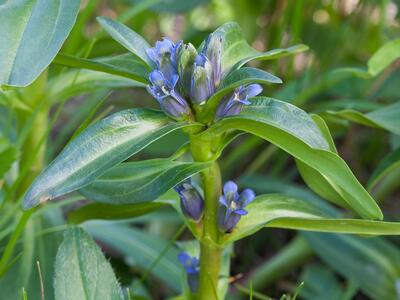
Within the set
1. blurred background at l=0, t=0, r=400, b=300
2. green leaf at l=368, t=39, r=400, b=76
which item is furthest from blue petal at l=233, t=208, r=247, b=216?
green leaf at l=368, t=39, r=400, b=76

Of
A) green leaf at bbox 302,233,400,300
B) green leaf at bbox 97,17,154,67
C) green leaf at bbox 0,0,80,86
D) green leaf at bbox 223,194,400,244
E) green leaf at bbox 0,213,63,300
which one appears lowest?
green leaf at bbox 302,233,400,300


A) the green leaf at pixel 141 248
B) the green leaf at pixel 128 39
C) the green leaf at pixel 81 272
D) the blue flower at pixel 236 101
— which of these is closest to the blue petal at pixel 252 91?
the blue flower at pixel 236 101

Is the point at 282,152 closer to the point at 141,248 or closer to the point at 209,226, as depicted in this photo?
the point at 141,248

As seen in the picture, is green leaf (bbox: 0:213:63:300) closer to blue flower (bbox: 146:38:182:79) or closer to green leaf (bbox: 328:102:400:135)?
blue flower (bbox: 146:38:182:79)

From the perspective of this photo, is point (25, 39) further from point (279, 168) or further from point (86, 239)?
point (279, 168)

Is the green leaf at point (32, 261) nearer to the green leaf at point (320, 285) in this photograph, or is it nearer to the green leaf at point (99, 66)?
the green leaf at point (99, 66)

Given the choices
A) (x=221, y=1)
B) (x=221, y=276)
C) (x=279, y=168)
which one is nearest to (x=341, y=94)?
(x=279, y=168)
